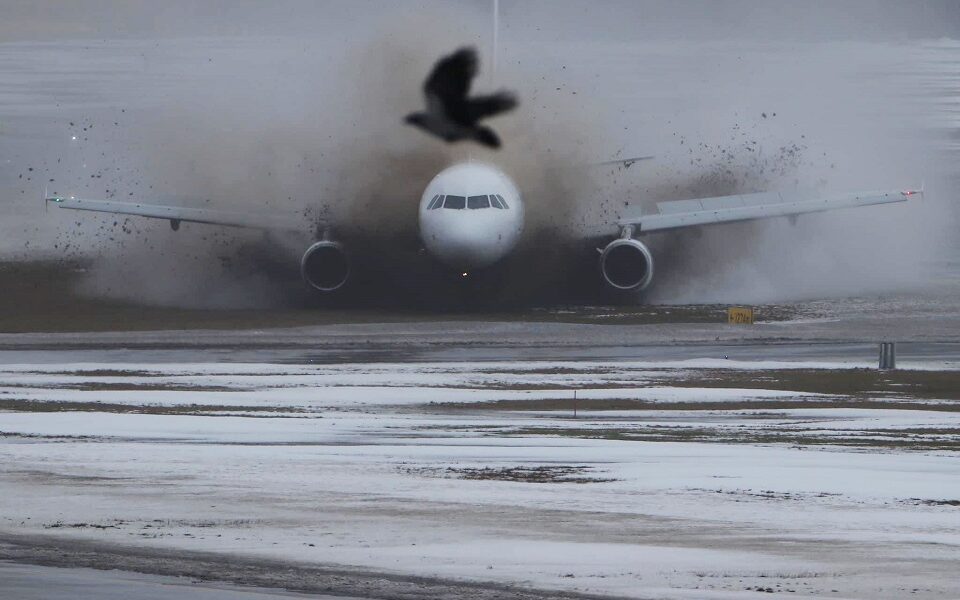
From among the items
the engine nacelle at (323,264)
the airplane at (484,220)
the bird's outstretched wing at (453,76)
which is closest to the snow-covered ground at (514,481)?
the airplane at (484,220)

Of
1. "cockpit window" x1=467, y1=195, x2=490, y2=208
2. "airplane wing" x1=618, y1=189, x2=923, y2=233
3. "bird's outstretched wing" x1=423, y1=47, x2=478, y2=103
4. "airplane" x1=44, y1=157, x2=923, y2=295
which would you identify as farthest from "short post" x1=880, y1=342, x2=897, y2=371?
"bird's outstretched wing" x1=423, y1=47, x2=478, y2=103

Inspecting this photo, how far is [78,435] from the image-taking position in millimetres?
24719

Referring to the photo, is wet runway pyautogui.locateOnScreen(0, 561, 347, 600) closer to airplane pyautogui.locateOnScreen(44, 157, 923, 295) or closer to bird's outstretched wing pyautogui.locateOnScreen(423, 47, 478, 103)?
airplane pyautogui.locateOnScreen(44, 157, 923, 295)

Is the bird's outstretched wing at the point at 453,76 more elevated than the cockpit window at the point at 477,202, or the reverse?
the bird's outstretched wing at the point at 453,76

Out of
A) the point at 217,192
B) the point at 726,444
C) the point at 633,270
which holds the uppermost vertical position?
the point at 217,192

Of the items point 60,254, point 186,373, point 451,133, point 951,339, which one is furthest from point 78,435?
point 60,254

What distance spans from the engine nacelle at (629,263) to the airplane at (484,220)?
0.03m

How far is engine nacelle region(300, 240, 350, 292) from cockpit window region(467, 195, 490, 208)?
5.04 m

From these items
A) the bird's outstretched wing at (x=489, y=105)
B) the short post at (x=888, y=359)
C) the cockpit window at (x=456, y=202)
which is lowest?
the short post at (x=888, y=359)

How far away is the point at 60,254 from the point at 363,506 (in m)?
63.4

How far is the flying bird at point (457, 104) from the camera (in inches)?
2422

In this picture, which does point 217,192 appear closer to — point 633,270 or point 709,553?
point 633,270

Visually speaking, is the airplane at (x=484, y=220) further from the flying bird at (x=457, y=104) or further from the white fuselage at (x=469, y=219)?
the flying bird at (x=457, y=104)

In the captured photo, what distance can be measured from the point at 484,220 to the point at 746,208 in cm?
950
